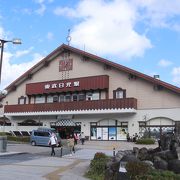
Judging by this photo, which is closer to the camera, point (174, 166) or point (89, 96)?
point (174, 166)

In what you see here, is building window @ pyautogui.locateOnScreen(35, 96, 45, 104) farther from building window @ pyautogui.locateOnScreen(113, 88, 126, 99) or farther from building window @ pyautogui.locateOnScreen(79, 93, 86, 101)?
building window @ pyautogui.locateOnScreen(113, 88, 126, 99)

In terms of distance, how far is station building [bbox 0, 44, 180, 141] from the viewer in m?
41.2

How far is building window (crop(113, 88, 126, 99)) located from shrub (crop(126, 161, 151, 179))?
31798 mm

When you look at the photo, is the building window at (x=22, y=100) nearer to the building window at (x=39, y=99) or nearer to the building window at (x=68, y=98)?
the building window at (x=39, y=99)

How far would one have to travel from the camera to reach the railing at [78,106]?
41.8 meters

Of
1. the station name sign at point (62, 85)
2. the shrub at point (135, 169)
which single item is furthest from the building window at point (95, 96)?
the shrub at point (135, 169)

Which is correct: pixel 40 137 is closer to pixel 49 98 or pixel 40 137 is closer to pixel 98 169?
pixel 49 98

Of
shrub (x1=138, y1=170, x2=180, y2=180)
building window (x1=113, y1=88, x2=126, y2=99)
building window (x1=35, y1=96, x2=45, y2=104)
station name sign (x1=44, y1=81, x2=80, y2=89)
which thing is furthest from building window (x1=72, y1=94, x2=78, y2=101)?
shrub (x1=138, y1=170, x2=180, y2=180)

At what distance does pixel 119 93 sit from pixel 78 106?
208 inches

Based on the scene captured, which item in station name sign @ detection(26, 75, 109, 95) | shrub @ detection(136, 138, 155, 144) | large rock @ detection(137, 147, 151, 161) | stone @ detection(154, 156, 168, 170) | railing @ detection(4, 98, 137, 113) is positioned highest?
station name sign @ detection(26, 75, 109, 95)

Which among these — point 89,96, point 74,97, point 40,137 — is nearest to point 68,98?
point 74,97

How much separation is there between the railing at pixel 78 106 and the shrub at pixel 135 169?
2950 centimetres

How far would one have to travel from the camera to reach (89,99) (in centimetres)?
4653

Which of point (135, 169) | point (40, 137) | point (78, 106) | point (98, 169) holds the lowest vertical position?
point (98, 169)
